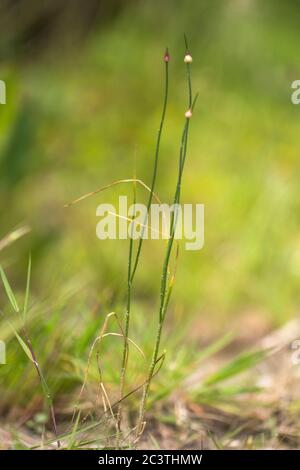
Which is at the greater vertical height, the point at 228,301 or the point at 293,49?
the point at 293,49

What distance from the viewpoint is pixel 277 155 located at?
3.16 meters

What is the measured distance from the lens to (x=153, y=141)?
330cm

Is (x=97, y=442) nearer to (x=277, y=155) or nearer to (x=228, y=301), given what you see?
(x=228, y=301)

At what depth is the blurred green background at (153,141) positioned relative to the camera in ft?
8.68

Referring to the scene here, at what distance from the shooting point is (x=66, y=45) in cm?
383

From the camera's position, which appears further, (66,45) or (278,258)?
(66,45)

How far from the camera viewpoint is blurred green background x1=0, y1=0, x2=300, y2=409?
2.64m

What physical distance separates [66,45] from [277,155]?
4.20ft

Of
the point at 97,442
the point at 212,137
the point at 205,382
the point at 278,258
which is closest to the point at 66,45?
the point at 212,137

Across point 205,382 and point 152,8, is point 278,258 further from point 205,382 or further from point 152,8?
point 152,8
